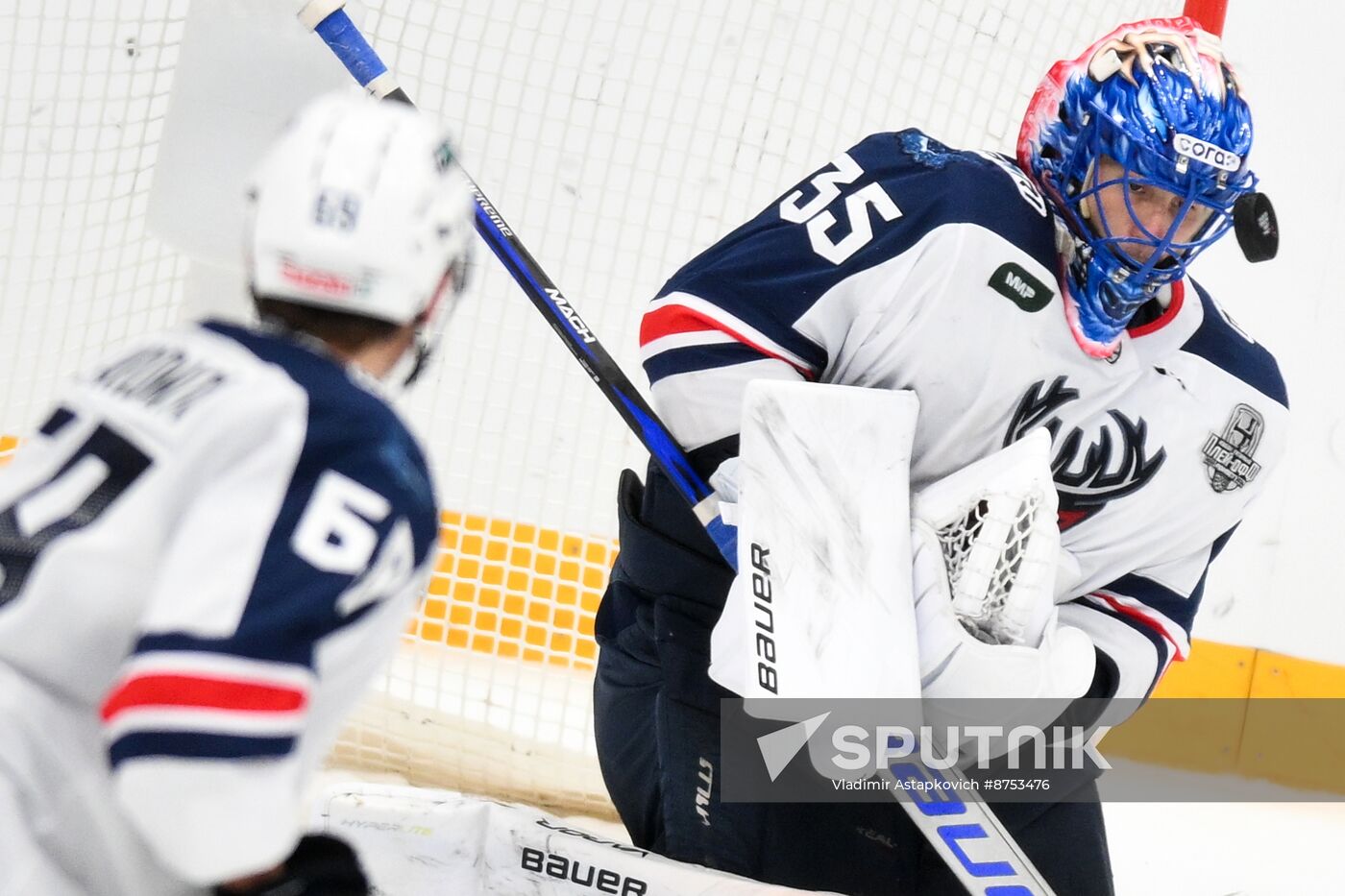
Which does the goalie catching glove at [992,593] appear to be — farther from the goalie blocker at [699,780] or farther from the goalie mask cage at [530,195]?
the goalie mask cage at [530,195]

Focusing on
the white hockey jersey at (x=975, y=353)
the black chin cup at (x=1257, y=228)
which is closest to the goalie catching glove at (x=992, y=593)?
the white hockey jersey at (x=975, y=353)

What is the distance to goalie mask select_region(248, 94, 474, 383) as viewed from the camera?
1.03 meters

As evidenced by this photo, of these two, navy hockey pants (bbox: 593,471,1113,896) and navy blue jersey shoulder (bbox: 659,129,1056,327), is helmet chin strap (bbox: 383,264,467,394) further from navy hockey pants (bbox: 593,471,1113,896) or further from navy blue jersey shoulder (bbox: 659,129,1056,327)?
navy hockey pants (bbox: 593,471,1113,896)

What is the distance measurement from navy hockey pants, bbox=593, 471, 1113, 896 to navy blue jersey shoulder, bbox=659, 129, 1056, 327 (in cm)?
31

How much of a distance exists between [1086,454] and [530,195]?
1292mm

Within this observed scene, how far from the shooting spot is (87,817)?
1.05 m

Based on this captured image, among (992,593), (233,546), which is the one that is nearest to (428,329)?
(233,546)

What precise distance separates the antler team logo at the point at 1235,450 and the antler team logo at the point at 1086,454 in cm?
8

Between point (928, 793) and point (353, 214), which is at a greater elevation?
point (353, 214)

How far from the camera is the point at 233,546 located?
3.12 feet

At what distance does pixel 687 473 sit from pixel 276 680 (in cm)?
102

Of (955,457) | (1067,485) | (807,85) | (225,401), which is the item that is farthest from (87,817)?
(807,85)

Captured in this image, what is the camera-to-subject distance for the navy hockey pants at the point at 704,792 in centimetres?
201

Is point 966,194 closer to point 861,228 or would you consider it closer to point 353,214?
point 861,228
